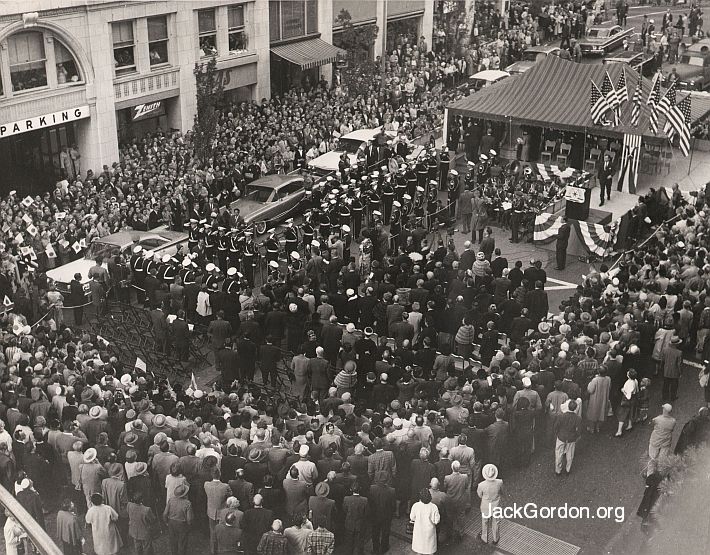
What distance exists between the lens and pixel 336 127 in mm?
30531

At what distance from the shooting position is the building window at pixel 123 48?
2819cm

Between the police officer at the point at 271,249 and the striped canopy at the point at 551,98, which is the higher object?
the striped canopy at the point at 551,98

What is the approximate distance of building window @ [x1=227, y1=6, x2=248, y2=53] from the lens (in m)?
32.9

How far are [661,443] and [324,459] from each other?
4.48 m

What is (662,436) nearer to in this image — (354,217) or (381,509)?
(381,509)

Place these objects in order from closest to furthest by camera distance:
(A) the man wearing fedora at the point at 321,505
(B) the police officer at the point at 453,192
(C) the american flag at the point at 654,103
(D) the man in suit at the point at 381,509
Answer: (A) the man wearing fedora at the point at 321,505 → (D) the man in suit at the point at 381,509 → (B) the police officer at the point at 453,192 → (C) the american flag at the point at 654,103

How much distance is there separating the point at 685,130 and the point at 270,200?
11.1 meters

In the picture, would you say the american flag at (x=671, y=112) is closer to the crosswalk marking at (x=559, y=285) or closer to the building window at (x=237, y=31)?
the crosswalk marking at (x=559, y=285)

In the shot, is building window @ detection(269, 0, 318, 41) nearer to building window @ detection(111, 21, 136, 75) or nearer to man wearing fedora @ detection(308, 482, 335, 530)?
building window @ detection(111, 21, 136, 75)

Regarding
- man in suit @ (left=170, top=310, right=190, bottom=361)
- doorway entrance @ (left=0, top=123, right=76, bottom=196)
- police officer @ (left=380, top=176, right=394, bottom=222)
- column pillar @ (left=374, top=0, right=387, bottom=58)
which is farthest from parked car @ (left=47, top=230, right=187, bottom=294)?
column pillar @ (left=374, top=0, right=387, bottom=58)

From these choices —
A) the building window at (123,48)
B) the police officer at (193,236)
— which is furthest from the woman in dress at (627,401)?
the building window at (123,48)

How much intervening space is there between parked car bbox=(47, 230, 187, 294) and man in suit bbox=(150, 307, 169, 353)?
2809 mm

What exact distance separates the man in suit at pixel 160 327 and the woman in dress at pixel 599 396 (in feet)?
25.2

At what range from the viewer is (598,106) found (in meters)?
26.4
